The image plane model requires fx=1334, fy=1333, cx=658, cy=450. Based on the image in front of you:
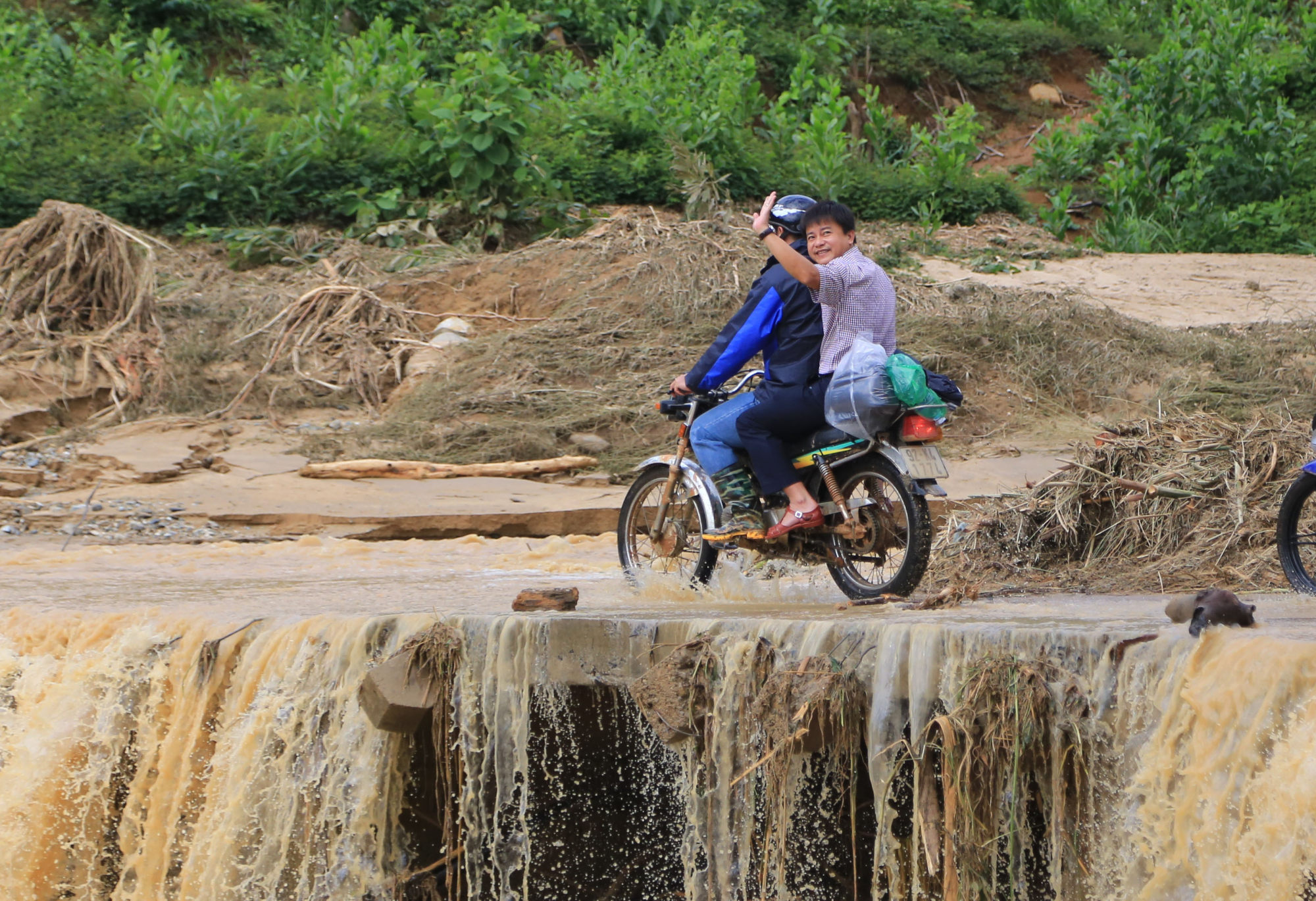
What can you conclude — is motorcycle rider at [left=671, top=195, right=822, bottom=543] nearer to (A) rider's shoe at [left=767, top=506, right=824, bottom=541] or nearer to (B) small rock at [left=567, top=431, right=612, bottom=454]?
(A) rider's shoe at [left=767, top=506, right=824, bottom=541]

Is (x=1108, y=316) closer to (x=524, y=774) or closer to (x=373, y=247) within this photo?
(x=373, y=247)

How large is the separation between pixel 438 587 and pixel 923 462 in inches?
93.1

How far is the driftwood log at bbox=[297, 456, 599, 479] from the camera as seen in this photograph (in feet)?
31.9

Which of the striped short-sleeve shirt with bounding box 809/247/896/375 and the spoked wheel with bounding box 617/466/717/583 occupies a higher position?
the striped short-sleeve shirt with bounding box 809/247/896/375

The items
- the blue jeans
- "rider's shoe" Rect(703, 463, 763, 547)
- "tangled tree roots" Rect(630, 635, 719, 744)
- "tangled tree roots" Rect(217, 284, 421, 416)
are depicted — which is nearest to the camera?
"tangled tree roots" Rect(630, 635, 719, 744)

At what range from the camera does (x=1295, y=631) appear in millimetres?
3326

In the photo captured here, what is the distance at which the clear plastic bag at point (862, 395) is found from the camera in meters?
4.65

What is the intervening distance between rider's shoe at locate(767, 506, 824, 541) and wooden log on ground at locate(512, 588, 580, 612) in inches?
34.4

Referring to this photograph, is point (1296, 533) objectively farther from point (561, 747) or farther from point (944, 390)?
point (561, 747)

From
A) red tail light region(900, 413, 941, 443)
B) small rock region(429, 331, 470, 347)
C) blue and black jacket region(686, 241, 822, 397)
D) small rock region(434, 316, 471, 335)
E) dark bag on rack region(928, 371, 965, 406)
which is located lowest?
small rock region(429, 331, 470, 347)

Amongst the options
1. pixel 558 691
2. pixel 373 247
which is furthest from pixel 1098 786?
pixel 373 247

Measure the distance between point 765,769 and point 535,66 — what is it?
15093 millimetres

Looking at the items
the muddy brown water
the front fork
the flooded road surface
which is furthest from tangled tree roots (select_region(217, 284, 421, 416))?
the front fork

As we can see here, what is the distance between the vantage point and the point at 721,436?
17.5ft
